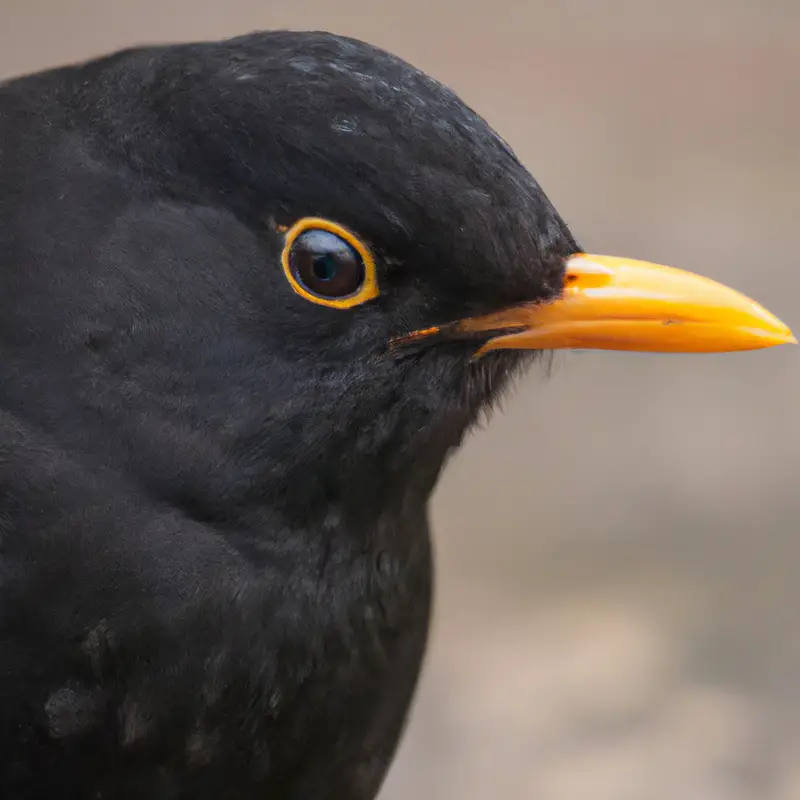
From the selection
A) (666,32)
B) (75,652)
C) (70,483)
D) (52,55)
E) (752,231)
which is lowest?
(75,652)

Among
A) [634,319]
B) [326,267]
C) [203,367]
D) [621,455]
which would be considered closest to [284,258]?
[326,267]

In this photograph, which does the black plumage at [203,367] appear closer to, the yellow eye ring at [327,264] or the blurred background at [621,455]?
the yellow eye ring at [327,264]

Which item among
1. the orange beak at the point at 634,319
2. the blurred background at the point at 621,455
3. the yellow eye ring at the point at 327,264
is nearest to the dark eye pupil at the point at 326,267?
the yellow eye ring at the point at 327,264

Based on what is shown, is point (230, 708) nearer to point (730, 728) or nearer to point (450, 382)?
point (450, 382)

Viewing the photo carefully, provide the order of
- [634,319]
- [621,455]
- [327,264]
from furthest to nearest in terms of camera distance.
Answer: [621,455] < [634,319] < [327,264]

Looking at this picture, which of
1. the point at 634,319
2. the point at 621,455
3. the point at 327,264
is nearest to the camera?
the point at 327,264

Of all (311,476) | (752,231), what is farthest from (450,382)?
(752,231)

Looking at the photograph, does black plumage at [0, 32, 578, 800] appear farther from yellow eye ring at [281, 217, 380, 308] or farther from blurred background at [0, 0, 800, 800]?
blurred background at [0, 0, 800, 800]

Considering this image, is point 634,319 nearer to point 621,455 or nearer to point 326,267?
point 326,267
